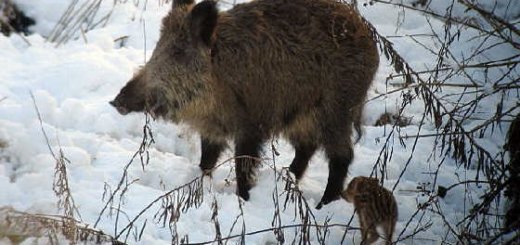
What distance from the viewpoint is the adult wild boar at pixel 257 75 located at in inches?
210

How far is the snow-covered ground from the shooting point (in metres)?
4.52

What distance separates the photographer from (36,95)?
594 centimetres

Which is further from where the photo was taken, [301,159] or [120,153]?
[301,159]

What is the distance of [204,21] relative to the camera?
5.14m

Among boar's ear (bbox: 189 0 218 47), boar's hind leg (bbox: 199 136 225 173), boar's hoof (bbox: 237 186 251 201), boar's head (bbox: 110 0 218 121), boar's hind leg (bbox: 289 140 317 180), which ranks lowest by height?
boar's hoof (bbox: 237 186 251 201)

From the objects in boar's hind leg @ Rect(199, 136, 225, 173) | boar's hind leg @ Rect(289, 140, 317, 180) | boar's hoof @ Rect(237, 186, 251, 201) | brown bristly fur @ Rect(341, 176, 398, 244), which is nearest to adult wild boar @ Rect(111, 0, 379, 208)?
boar's hoof @ Rect(237, 186, 251, 201)

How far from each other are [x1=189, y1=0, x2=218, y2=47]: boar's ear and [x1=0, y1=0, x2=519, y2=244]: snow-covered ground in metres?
0.42

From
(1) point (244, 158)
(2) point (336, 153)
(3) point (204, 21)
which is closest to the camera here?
(3) point (204, 21)

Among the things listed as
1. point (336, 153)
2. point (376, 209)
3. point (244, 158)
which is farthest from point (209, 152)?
point (376, 209)

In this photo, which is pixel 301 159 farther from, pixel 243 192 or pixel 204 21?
pixel 204 21

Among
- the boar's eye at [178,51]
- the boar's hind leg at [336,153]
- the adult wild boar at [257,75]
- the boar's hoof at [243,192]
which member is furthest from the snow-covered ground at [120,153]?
the boar's eye at [178,51]

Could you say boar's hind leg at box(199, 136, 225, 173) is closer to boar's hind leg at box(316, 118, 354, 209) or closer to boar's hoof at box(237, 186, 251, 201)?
boar's hoof at box(237, 186, 251, 201)

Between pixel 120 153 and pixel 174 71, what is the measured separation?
0.78 m

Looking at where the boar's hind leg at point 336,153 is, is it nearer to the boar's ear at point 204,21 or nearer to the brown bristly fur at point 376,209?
the brown bristly fur at point 376,209
